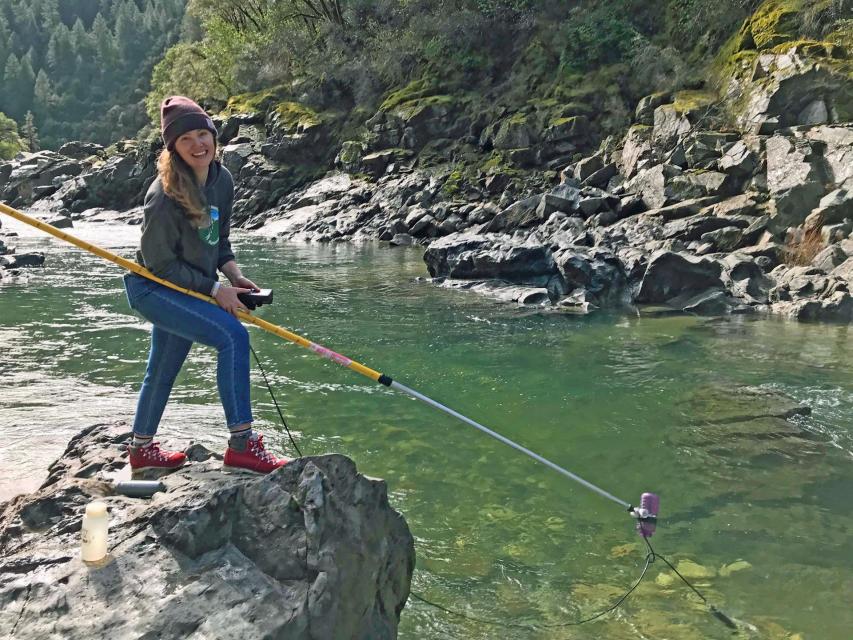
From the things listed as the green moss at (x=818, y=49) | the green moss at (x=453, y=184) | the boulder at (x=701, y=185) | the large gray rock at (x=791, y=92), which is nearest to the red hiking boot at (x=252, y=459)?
the boulder at (x=701, y=185)

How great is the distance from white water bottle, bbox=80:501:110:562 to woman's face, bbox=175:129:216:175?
221 cm

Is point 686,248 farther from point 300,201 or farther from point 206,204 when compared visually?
point 300,201

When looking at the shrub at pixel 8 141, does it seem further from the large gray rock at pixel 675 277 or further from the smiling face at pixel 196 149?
the smiling face at pixel 196 149

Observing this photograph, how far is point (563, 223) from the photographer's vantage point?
87.4ft

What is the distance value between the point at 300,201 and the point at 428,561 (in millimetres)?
44601

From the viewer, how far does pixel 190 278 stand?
4500 mm

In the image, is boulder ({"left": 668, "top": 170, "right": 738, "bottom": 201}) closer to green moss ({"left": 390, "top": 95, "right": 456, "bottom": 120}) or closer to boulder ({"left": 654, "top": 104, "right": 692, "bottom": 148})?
boulder ({"left": 654, "top": 104, "right": 692, "bottom": 148})

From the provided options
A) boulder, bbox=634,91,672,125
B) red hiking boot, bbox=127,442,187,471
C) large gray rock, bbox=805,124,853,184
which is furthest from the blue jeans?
boulder, bbox=634,91,672,125

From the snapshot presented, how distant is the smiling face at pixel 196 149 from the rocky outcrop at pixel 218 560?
6.54ft

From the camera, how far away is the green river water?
517 centimetres

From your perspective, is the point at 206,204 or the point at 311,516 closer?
the point at 311,516

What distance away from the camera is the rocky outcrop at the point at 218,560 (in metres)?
3.20

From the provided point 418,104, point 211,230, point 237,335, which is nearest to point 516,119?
point 418,104

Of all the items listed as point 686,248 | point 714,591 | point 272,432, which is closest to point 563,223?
point 686,248
